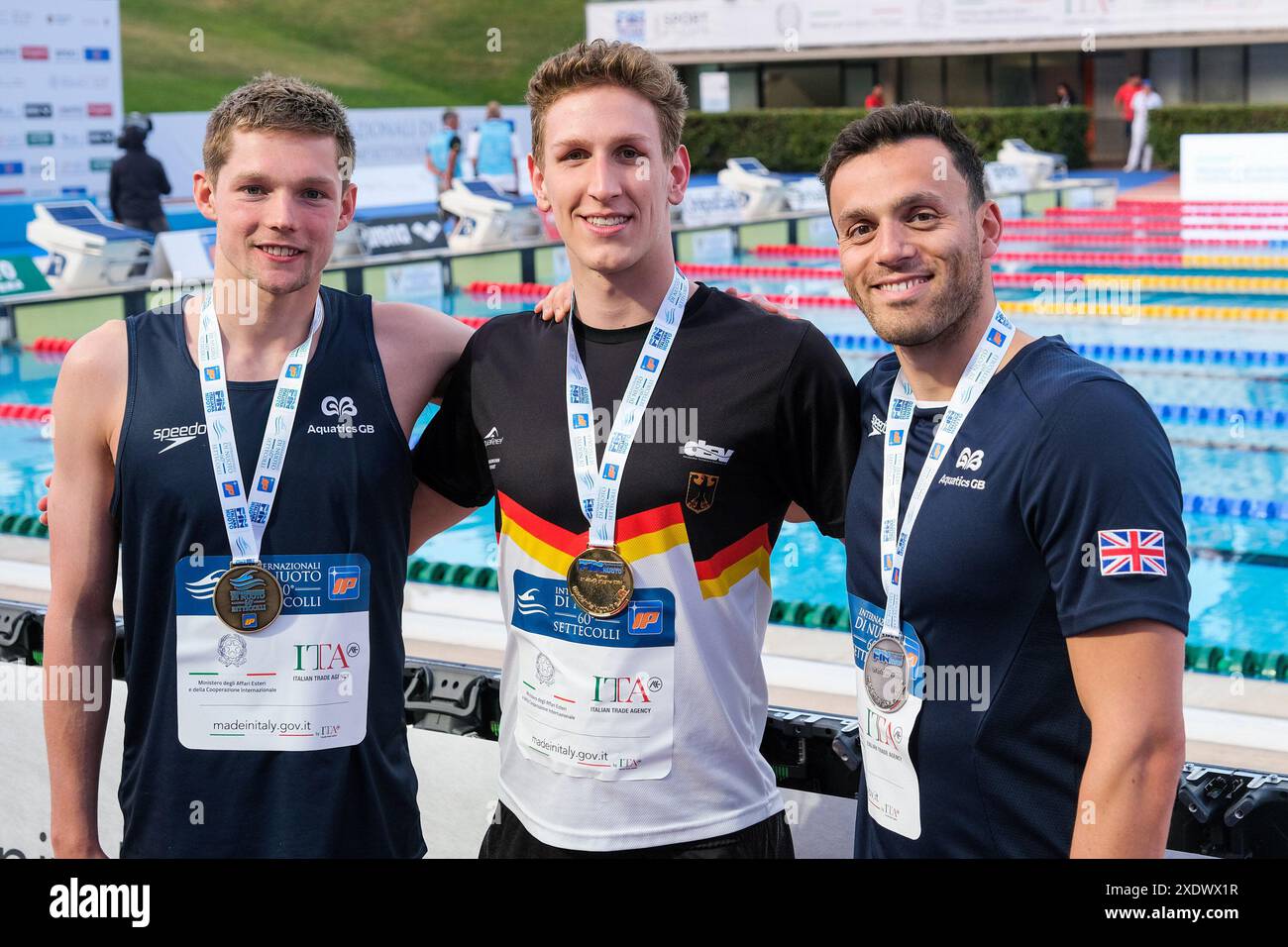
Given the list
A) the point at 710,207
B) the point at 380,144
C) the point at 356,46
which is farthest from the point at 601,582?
the point at 356,46

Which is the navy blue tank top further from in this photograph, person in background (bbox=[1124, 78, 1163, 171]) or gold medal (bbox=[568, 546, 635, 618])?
person in background (bbox=[1124, 78, 1163, 171])

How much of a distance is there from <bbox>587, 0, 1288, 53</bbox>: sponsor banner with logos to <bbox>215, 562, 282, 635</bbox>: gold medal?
2420 centimetres

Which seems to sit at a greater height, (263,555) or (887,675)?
(263,555)

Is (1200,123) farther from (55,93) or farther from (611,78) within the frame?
(611,78)

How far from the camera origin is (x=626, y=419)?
6.48 feet

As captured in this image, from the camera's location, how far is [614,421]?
78.2 inches

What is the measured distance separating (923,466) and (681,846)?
63 centimetres

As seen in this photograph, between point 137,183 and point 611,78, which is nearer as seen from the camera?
point 611,78

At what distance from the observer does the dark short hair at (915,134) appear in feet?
6.05

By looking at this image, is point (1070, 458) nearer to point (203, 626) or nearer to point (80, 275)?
point (203, 626)

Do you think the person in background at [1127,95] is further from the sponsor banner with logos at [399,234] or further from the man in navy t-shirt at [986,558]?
the man in navy t-shirt at [986,558]

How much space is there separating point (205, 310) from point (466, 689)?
1.12m

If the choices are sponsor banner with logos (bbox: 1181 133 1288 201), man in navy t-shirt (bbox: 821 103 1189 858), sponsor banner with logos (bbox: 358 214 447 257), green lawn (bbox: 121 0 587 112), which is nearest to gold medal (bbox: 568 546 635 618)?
man in navy t-shirt (bbox: 821 103 1189 858)
